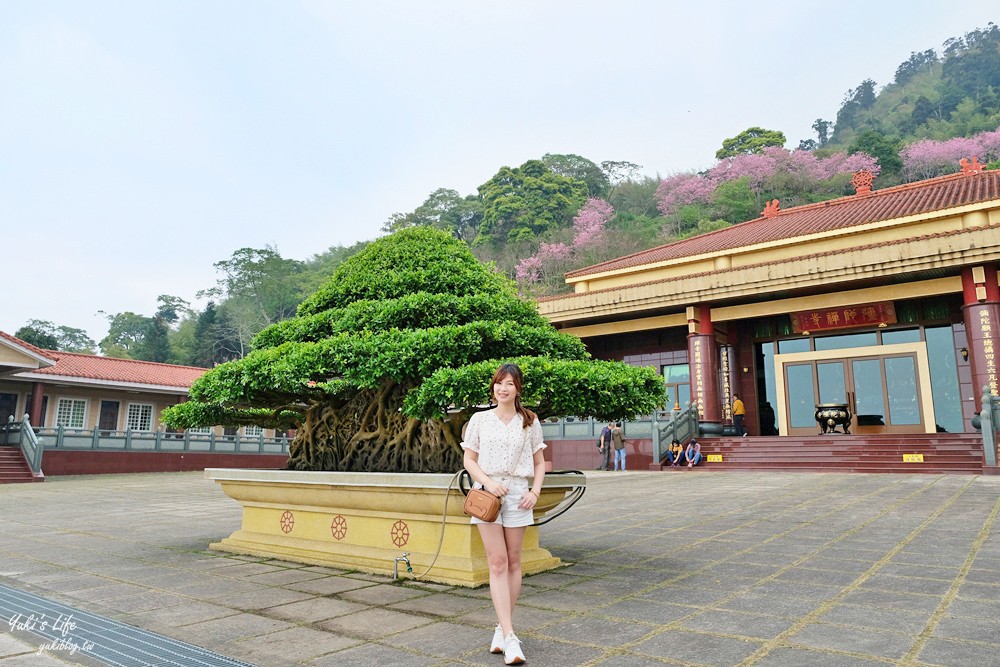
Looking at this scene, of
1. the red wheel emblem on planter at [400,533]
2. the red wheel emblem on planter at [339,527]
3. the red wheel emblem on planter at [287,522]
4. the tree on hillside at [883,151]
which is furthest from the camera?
the tree on hillside at [883,151]

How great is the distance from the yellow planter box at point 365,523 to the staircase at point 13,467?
47.3 ft

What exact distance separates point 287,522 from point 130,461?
17752mm

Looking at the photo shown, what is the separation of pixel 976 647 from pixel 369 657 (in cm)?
252

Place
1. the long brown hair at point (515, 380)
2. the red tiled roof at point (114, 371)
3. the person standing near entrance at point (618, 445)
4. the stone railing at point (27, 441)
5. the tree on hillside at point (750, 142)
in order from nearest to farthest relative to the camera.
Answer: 1. the long brown hair at point (515, 380)
2. the person standing near entrance at point (618, 445)
3. the stone railing at point (27, 441)
4. the red tiled roof at point (114, 371)
5. the tree on hillside at point (750, 142)

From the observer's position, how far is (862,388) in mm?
17219

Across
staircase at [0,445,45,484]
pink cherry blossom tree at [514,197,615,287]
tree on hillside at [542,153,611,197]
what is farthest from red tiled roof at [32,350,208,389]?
tree on hillside at [542,153,611,197]

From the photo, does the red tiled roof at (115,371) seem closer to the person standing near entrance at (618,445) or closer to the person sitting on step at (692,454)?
the person standing near entrance at (618,445)

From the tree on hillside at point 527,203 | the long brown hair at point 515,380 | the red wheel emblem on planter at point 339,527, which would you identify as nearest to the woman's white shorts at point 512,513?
the long brown hair at point 515,380

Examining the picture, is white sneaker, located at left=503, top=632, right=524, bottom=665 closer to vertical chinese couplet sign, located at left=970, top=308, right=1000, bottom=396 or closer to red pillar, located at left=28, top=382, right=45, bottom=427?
vertical chinese couplet sign, located at left=970, top=308, right=1000, bottom=396

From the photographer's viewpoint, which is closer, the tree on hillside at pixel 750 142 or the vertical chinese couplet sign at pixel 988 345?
the vertical chinese couplet sign at pixel 988 345

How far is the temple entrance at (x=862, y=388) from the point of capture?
1648cm

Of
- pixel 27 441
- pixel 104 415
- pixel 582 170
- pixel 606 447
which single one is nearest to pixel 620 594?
pixel 606 447

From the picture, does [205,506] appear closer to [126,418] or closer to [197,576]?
[197,576]

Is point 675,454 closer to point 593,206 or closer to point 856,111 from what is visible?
point 593,206
